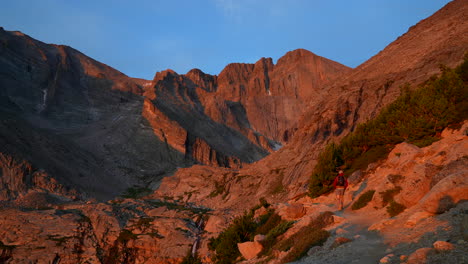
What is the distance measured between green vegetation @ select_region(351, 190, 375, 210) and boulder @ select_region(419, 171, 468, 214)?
18.0 feet

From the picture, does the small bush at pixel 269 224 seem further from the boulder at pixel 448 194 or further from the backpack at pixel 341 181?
the boulder at pixel 448 194

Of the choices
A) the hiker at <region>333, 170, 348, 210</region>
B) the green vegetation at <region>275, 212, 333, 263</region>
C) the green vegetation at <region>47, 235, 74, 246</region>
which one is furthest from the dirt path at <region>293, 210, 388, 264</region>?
the green vegetation at <region>47, 235, 74, 246</region>

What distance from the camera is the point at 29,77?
339 feet

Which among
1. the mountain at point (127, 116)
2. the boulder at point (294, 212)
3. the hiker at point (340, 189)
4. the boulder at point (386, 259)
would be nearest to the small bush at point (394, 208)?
the hiker at point (340, 189)

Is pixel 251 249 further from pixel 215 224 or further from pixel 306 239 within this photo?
pixel 215 224

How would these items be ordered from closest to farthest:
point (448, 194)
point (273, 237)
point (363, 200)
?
point (448, 194) < point (363, 200) < point (273, 237)

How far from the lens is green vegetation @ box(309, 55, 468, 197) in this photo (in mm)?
20438

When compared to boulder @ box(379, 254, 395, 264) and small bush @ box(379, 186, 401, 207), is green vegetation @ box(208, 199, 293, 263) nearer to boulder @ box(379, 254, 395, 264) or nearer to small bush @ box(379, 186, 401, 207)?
small bush @ box(379, 186, 401, 207)

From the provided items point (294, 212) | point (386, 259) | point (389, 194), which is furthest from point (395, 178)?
point (386, 259)

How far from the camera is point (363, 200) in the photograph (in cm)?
1560

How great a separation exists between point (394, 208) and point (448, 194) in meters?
2.97

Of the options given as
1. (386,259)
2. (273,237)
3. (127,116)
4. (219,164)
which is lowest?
(273,237)

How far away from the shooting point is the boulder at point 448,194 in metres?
9.31

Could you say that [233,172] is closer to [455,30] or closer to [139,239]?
[139,239]
